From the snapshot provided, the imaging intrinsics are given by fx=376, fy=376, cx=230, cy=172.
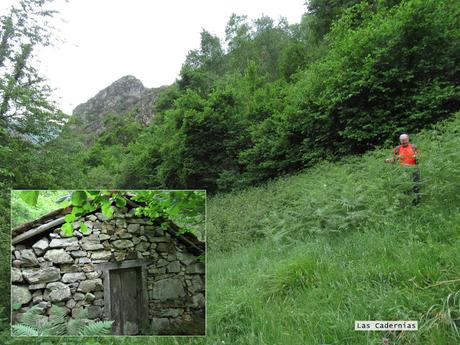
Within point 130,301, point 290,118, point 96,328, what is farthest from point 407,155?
point 290,118

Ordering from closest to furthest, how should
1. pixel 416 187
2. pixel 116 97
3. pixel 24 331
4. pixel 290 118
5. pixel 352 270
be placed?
pixel 24 331 → pixel 352 270 → pixel 416 187 → pixel 290 118 → pixel 116 97

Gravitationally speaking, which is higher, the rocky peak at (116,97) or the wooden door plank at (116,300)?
the rocky peak at (116,97)

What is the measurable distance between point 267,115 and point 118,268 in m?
15.7

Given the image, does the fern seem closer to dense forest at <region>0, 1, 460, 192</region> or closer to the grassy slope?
the grassy slope

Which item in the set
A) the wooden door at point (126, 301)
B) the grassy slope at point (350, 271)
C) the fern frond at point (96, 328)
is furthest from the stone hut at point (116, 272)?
the grassy slope at point (350, 271)

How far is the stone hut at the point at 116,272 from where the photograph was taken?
294 centimetres

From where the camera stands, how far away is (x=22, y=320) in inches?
114

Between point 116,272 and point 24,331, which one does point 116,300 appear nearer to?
point 116,272

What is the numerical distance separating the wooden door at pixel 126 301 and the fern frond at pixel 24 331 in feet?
1.89

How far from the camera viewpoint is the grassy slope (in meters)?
3.04

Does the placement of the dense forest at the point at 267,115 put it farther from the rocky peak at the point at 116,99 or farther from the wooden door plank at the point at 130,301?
the rocky peak at the point at 116,99

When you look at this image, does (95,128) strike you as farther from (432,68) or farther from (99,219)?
(99,219)

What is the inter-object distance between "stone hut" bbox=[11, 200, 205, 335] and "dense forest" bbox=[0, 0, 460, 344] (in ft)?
2.54

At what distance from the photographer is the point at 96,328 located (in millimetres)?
2873
